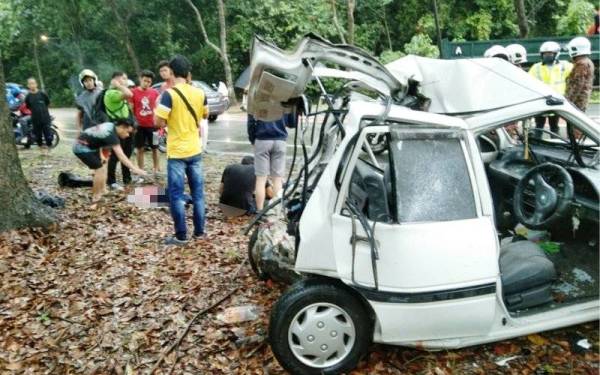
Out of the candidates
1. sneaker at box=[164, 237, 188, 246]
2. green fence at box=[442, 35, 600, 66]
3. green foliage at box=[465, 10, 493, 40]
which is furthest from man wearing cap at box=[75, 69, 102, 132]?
green foliage at box=[465, 10, 493, 40]

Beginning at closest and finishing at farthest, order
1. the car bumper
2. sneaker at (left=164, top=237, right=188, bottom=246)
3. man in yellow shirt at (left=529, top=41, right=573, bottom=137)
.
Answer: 1. sneaker at (left=164, top=237, right=188, bottom=246)
2. man in yellow shirt at (left=529, top=41, right=573, bottom=137)
3. the car bumper

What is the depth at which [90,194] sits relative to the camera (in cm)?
768

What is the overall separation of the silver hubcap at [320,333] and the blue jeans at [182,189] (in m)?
2.52

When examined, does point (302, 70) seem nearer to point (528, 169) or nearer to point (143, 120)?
point (528, 169)

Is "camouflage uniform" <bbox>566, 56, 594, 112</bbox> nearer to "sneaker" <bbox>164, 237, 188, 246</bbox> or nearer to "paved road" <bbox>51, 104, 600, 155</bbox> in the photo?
"sneaker" <bbox>164, 237, 188, 246</bbox>

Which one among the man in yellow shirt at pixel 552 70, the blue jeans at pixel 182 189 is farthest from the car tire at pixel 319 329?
the man in yellow shirt at pixel 552 70

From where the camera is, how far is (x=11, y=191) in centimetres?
539

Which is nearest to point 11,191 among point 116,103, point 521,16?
point 116,103

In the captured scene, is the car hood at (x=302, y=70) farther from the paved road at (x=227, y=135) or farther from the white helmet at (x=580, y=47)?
the paved road at (x=227, y=135)

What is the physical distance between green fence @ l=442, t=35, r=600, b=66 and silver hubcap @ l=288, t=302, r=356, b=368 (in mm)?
14254

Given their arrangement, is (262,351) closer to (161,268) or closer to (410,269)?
(410,269)

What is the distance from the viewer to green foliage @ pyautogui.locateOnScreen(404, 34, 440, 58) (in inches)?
805

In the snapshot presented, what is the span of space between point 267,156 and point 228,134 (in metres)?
8.88

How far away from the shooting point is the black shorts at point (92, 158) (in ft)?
22.8
